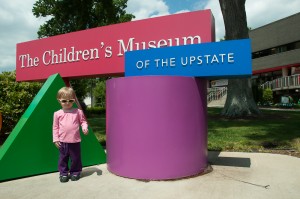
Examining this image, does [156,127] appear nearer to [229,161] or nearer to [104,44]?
[229,161]

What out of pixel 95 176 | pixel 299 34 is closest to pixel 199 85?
pixel 95 176

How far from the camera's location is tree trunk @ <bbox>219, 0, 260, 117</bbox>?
1404cm

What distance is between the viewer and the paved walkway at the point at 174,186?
13.1 ft

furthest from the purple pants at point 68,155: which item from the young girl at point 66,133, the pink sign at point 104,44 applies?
the pink sign at point 104,44

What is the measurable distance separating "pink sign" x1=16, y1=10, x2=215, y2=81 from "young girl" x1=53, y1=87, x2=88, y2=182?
2841 millimetres

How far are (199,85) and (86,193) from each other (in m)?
2.48

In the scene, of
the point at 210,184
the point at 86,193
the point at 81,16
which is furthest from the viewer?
the point at 81,16

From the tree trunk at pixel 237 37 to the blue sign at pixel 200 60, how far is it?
30.9 feet

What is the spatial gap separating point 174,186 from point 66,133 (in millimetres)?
1794

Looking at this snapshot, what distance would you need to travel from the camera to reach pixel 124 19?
27.3 meters

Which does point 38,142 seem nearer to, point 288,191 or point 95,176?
point 95,176

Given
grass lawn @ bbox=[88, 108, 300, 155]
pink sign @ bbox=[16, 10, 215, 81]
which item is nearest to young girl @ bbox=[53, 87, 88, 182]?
pink sign @ bbox=[16, 10, 215, 81]

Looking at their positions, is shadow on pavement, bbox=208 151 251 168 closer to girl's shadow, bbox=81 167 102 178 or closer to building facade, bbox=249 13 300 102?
girl's shadow, bbox=81 167 102 178

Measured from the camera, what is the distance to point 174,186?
4.36 metres
